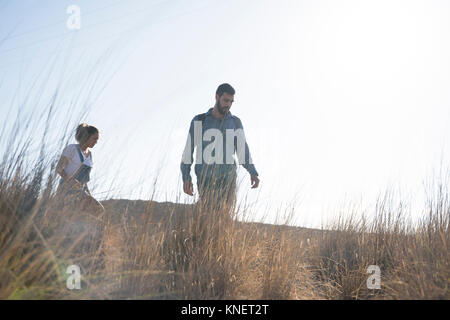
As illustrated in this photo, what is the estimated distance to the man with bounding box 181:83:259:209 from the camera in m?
2.96

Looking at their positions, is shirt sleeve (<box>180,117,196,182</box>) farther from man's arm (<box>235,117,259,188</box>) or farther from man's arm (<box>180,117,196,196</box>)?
man's arm (<box>235,117,259,188</box>)

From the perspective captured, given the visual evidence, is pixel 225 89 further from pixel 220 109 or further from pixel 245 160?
pixel 245 160

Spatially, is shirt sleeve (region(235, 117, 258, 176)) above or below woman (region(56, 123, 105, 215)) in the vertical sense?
above

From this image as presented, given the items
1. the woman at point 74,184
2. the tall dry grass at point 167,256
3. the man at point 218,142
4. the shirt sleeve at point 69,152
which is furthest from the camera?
the man at point 218,142

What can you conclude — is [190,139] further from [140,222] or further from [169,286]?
[169,286]

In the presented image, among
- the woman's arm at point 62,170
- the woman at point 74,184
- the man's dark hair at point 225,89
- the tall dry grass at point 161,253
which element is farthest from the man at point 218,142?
the woman's arm at point 62,170

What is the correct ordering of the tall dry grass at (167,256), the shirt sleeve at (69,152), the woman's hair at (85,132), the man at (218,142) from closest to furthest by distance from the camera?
the tall dry grass at (167,256) → the shirt sleeve at (69,152) → the woman's hair at (85,132) → the man at (218,142)

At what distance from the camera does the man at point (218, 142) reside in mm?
2957

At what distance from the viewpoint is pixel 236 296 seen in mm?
1957

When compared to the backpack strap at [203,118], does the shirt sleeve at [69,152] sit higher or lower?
lower

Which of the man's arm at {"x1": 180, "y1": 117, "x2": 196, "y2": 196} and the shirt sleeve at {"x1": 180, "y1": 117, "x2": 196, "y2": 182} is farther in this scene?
the shirt sleeve at {"x1": 180, "y1": 117, "x2": 196, "y2": 182}

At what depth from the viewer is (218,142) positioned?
10.1ft

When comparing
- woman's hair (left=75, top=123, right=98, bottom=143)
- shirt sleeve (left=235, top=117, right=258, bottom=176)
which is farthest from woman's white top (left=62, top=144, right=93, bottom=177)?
shirt sleeve (left=235, top=117, right=258, bottom=176)

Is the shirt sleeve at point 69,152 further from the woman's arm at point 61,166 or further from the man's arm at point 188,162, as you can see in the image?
the man's arm at point 188,162
